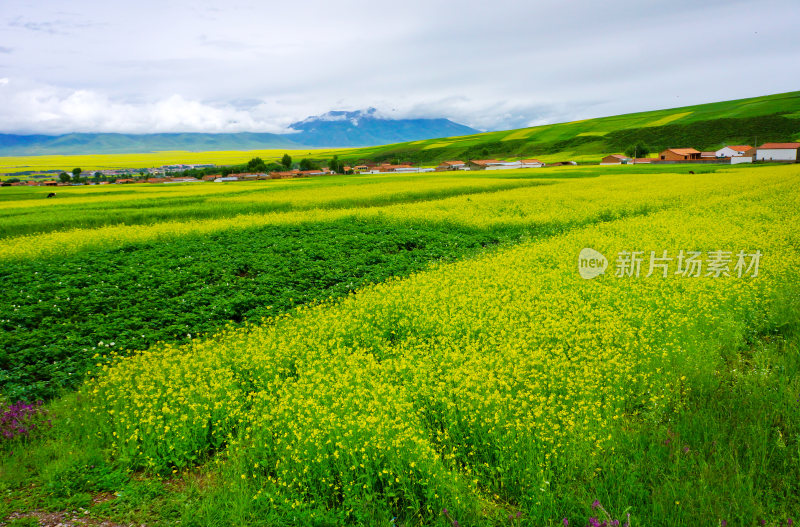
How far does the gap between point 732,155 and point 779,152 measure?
51.4 ft

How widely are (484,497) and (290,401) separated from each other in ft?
9.30

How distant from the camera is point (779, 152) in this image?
78.0 meters

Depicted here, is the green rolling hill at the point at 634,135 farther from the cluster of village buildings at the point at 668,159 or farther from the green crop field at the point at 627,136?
the cluster of village buildings at the point at 668,159

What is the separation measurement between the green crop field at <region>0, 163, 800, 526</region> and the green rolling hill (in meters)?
111

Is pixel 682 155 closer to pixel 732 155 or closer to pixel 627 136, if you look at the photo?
pixel 732 155

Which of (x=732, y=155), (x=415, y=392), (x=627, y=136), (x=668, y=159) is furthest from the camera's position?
(x=627, y=136)

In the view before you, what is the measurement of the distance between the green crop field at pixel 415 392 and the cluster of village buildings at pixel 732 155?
84.9 m

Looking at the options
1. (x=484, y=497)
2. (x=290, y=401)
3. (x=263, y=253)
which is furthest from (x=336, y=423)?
(x=263, y=253)

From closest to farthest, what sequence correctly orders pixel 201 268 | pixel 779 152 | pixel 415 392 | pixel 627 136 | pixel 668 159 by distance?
pixel 415 392 → pixel 201 268 → pixel 779 152 → pixel 668 159 → pixel 627 136

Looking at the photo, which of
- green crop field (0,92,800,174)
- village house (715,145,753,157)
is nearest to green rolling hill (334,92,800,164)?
green crop field (0,92,800,174)

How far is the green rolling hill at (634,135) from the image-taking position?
114m

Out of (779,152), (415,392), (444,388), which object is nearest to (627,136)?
(779,152)

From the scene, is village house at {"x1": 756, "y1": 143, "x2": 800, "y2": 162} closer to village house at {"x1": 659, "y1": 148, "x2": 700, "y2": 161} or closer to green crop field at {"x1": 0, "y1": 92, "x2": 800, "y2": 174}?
village house at {"x1": 659, "y1": 148, "x2": 700, "y2": 161}

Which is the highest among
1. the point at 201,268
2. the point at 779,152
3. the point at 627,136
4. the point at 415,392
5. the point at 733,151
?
the point at 627,136
